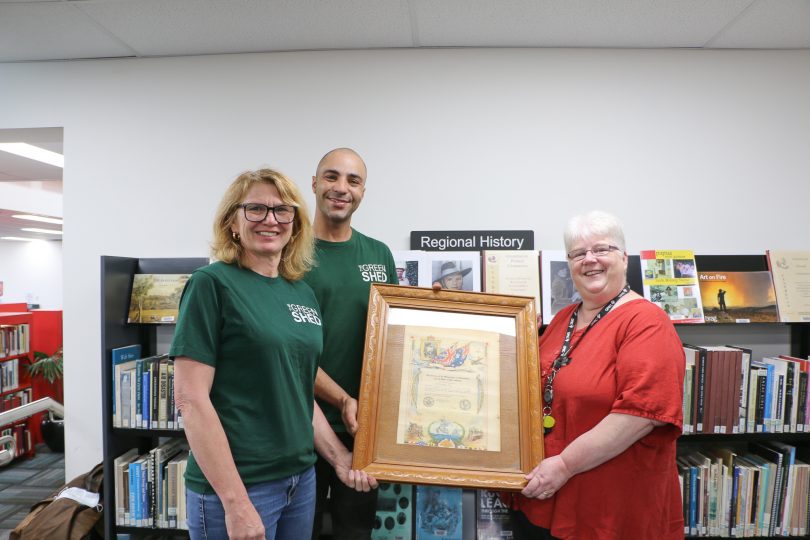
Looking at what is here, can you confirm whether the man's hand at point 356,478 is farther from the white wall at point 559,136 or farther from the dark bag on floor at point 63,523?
the dark bag on floor at point 63,523

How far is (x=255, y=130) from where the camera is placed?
2645mm

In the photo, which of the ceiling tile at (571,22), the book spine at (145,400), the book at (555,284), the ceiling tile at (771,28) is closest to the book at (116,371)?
the book spine at (145,400)

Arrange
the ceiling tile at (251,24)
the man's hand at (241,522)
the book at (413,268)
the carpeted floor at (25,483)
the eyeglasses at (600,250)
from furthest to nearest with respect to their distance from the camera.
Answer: the carpeted floor at (25,483)
the book at (413,268)
the ceiling tile at (251,24)
the eyeglasses at (600,250)
the man's hand at (241,522)

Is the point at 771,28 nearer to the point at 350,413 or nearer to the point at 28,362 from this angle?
the point at 350,413

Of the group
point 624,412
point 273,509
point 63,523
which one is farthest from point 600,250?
point 63,523

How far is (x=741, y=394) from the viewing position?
2.23 meters

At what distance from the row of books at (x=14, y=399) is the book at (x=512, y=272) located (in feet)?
16.4

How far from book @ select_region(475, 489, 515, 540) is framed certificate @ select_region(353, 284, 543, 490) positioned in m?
1.13

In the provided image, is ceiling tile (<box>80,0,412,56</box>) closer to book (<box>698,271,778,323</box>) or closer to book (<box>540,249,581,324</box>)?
book (<box>540,249,581,324</box>)

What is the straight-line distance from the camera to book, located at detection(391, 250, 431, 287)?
2.40 meters

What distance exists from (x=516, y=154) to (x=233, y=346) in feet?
6.59

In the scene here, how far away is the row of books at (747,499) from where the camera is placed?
2227 mm

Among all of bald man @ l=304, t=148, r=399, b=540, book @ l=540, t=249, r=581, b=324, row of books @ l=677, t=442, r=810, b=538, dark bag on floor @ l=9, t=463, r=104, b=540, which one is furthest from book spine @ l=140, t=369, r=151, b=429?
row of books @ l=677, t=442, r=810, b=538

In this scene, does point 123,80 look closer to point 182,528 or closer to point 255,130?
point 255,130
